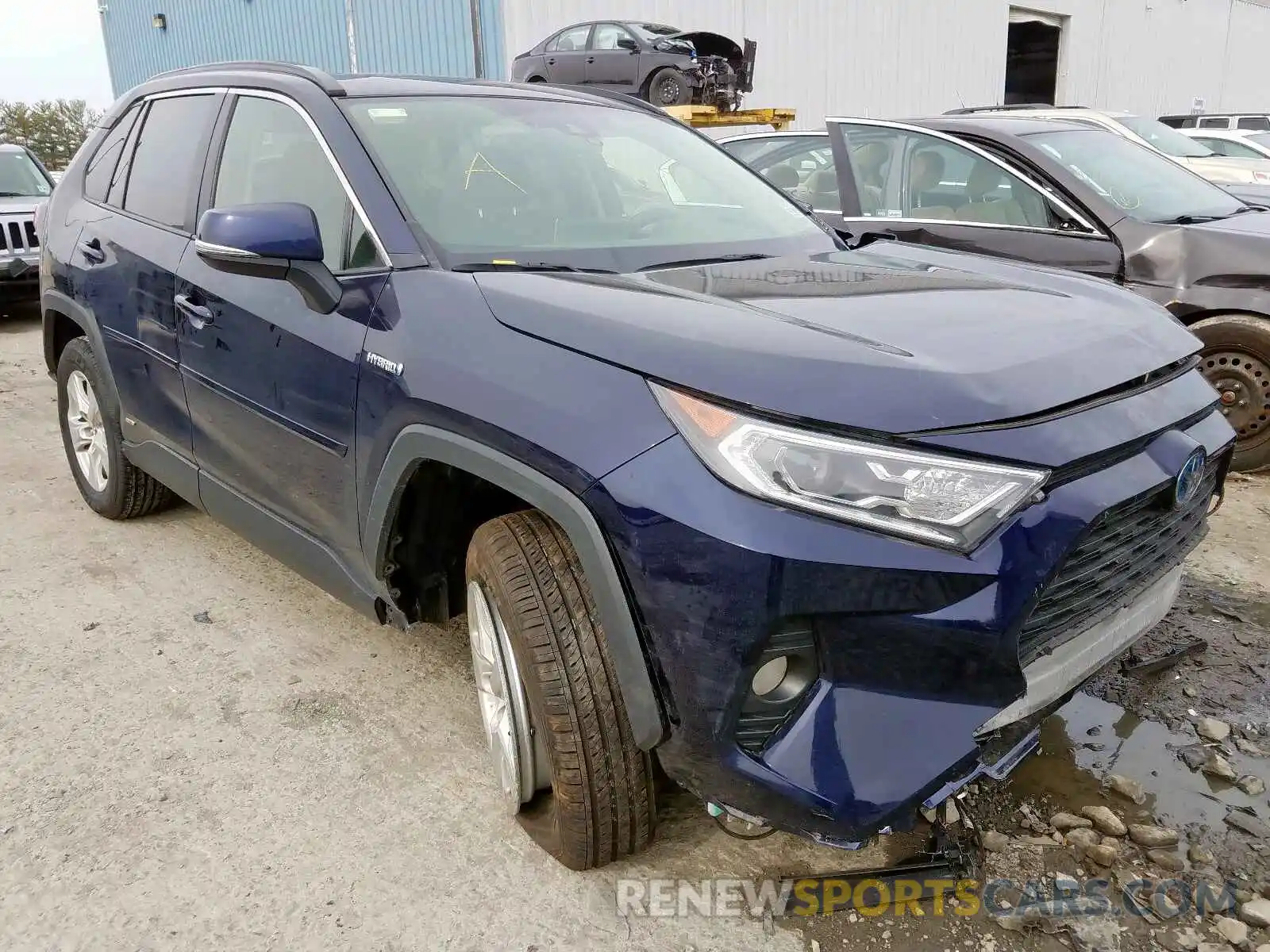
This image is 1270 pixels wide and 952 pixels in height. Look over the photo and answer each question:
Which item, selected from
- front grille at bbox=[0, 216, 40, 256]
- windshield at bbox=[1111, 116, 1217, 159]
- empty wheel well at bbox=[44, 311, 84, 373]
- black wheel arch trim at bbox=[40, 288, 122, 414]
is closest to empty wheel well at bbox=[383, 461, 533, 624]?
black wheel arch trim at bbox=[40, 288, 122, 414]

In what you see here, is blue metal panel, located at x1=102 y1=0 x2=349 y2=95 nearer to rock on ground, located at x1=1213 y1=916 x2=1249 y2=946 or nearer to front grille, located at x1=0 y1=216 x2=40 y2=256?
front grille, located at x1=0 y1=216 x2=40 y2=256

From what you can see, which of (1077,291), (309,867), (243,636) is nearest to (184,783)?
(309,867)

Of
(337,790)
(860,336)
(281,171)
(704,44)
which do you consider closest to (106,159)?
(281,171)

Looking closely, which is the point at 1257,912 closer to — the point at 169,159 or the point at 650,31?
the point at 169,159

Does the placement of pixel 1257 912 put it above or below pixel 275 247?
below

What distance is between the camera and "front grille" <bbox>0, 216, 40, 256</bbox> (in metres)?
9.19

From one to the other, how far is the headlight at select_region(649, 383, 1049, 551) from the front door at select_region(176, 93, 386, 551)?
1095mm

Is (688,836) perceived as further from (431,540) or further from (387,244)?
(387,244)

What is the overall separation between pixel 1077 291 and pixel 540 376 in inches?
54.3

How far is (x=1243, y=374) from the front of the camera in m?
4.48

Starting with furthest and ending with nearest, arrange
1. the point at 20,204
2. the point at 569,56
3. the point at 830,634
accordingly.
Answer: the point at 569,56 < the point at 20,204 < the point at 830,634

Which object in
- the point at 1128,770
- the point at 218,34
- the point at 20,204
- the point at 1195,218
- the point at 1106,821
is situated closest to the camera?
the point at 1106,821

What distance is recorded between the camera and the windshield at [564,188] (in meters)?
2.50

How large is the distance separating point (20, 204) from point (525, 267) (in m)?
9.43
